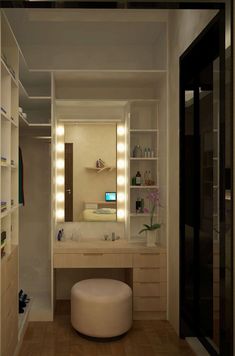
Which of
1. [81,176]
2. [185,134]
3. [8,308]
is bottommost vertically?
[8,308]

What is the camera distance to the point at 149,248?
380 cm

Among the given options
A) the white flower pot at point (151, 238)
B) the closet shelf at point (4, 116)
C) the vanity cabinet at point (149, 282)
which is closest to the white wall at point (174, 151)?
the vanity cabinet at point (149, 282)

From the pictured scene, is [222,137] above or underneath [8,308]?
above

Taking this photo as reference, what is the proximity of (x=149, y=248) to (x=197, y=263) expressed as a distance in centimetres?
72

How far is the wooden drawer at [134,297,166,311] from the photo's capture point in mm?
3754

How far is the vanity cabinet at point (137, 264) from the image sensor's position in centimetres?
375

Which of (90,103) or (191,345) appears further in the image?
(90,103)

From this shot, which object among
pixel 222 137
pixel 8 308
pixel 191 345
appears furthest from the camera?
pixel 191 345

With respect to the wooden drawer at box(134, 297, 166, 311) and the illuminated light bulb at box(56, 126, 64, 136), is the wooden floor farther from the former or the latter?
the illuminated light bulb at box(56, 126, 64, 136)

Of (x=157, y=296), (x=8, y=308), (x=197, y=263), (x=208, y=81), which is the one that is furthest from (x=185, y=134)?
(x=8, y=308)

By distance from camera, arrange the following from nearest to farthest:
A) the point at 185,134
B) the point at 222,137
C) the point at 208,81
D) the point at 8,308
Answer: the point at 222,137
the point at 8,308
the point at 208,81
the point at 185,134

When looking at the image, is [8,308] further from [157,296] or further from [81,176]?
[81,176]

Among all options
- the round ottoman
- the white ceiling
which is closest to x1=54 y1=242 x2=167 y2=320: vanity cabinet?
the round ottoman

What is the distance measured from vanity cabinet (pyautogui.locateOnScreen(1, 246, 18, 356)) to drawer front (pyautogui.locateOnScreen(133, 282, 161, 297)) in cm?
125
